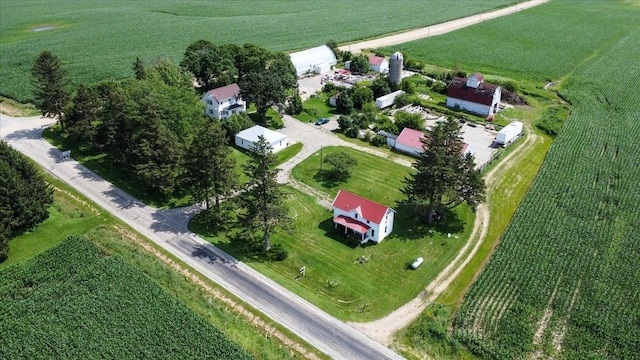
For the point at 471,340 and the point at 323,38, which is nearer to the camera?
the point at 471,340

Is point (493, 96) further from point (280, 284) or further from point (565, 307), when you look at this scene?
point (280, 284)

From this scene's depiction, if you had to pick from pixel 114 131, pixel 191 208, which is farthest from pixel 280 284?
pixel 114 131

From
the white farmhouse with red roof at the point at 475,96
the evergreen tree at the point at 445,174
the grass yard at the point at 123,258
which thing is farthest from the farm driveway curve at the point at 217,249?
the white farmhouse with red roof at the point at 475,96

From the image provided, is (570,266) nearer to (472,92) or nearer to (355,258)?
(355,258)

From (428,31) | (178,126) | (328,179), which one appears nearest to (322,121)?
(328,179)

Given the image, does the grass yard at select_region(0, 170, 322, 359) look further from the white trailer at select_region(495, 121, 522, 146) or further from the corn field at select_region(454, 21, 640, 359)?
the white trailer at select_region(495, 121, 522, 146)

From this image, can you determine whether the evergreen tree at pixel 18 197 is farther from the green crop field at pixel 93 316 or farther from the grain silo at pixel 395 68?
the grain silo at pixel 395 68
